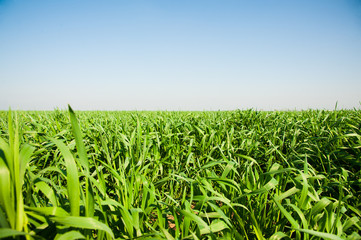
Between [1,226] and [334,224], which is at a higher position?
[1,226]

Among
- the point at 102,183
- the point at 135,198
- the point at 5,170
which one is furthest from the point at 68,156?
the point at 135,198

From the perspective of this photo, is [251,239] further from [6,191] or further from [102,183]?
[6,191]

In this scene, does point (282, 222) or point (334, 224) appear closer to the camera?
point (334, 224)

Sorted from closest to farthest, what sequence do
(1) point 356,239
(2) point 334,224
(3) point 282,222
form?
(1) point 356,239 → (2) point 334,224 → (3) point 282,222

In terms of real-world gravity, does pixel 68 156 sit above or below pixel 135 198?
above

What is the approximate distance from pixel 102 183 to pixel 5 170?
1.76 feet

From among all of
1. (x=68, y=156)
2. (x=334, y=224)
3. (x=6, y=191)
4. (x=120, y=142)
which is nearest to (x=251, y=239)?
(x=334, y=224)

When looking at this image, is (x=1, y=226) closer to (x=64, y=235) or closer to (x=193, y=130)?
(x=64, y=235)

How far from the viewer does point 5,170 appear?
0.63 m

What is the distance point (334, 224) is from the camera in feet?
3.29

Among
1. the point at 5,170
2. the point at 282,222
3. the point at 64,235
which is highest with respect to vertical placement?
the point at 5,170

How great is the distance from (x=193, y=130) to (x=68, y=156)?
250 cm

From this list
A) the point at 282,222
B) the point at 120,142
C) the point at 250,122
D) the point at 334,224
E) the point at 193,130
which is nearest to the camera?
the point at 334,224

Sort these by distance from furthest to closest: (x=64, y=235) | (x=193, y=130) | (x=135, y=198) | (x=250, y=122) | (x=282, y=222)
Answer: (x=250, y=122), (x=193, y=130), (x=135, y=198), (x=282, y=222), (x=64, y=235)
